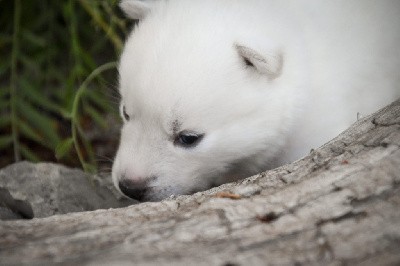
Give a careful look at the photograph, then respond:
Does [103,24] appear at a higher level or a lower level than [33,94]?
higher

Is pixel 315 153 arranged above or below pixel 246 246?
above

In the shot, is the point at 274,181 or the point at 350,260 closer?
the point at 350,260

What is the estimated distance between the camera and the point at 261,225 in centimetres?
168

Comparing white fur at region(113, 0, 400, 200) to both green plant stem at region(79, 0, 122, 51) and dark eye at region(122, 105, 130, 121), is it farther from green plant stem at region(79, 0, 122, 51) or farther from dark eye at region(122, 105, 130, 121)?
green plant stem at region(79, 0, 122, 51)

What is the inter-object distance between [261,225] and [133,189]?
87 cm

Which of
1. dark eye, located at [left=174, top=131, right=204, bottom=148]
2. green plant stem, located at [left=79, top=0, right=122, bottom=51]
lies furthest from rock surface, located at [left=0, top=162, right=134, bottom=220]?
green plant stem, located at [left=79, top=0, right=122, bottom=51]

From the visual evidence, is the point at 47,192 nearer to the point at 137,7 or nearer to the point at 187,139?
the point at 187,139

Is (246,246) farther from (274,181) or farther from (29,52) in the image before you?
(29,52)

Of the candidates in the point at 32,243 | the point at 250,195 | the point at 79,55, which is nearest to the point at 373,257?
the point at 250,195

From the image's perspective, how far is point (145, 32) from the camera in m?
2.54

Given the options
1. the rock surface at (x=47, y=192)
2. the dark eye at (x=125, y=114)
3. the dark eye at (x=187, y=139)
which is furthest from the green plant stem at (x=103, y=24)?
the dark eye at (x=187, y=139)

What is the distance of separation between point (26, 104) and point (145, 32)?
3.96 feet

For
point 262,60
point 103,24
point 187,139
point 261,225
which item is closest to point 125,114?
point 187,139

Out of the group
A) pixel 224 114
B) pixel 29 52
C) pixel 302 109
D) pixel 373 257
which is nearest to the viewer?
pixel 373 257
